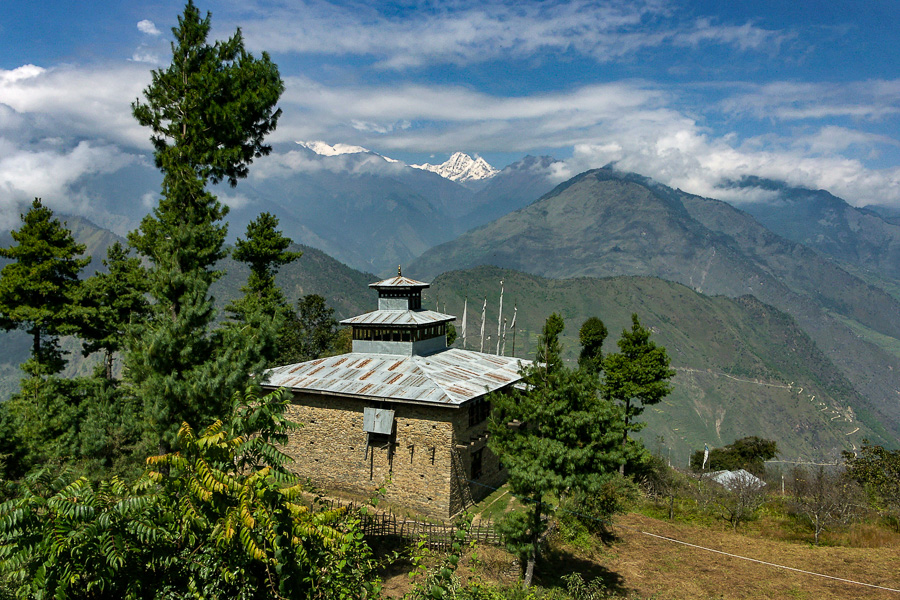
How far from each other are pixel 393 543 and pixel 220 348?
11313 millimetres

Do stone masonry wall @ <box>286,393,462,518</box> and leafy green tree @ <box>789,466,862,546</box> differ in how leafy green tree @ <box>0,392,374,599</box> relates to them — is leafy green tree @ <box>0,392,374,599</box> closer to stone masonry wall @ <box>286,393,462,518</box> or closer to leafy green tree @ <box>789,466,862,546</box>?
stone masonry wall @ <box>286,393,462,518</box>

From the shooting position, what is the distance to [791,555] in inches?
838

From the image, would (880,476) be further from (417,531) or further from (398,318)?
(398,318)

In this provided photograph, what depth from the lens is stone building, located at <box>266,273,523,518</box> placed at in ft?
75.4

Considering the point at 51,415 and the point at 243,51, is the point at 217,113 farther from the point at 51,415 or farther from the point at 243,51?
the point at 51,415

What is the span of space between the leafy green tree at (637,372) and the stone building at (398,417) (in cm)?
796

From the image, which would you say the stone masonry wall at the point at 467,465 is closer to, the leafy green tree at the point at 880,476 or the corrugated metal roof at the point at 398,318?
the corrugated metal roof at the point at 398,318

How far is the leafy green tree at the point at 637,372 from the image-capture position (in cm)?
3183

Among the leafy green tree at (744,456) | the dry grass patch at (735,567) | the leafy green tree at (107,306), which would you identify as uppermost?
the leafy green tree at (107,306)

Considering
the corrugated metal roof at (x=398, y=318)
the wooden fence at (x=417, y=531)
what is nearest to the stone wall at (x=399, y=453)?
the wooden fence at (x=417, y=531)

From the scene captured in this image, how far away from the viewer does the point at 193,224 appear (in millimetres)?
18156

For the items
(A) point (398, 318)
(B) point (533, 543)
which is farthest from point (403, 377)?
(B) point (533, 543)

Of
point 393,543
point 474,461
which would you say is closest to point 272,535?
point 393,543

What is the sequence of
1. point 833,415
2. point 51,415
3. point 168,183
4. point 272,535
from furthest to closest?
point 833,415
point 51,415
point 168,183
point 272,535
